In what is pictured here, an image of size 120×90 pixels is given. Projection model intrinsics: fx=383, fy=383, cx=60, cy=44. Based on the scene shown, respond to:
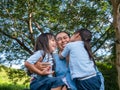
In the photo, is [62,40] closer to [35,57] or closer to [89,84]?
[35,57]

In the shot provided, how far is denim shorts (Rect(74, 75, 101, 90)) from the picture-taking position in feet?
13.0

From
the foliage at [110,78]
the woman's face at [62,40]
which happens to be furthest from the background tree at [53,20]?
the woman's face at [62,40]

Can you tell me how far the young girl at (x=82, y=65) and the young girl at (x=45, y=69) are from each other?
174 millimetres

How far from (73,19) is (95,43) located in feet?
5.07

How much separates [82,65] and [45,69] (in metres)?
0.41

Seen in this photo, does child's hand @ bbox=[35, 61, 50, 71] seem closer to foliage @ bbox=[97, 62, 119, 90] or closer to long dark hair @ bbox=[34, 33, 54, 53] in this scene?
long dark hair @ bbox=[34, 33, 54, 53]

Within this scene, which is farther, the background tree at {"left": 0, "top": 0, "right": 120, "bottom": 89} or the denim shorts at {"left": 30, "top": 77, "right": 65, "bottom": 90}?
the background tree at {"left": 0, "top": 0, "right": 120, "bottom": 89}

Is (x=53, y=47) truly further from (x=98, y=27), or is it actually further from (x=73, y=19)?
(x=98, y=27)

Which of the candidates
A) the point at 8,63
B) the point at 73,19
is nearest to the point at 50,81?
the point at 73,19

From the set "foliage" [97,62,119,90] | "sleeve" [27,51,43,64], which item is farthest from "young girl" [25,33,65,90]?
"foliage" [97,62,119,90]

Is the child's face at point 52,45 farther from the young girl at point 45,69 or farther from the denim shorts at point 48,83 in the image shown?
the denim shorts at point 48,83

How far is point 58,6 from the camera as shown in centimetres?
1600

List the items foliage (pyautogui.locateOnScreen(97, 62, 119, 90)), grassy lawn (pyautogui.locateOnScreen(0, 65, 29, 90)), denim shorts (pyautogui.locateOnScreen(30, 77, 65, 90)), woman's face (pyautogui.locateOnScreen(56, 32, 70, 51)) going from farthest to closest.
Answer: grassy lawn (pyautogui.locateOnScreen(0, 65, 29, 90)) → foliage (pyautogui.locateOnScreen(97, 62, 119, 90)) → woman's face (pyautogui.locateOnScreen(56, 32, 70, 51)) → denim shorts (pyautogui.locateOnScreen(30, 77, 65, 90))

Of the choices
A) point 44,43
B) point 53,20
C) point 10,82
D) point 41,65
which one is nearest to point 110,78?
point 53,20
